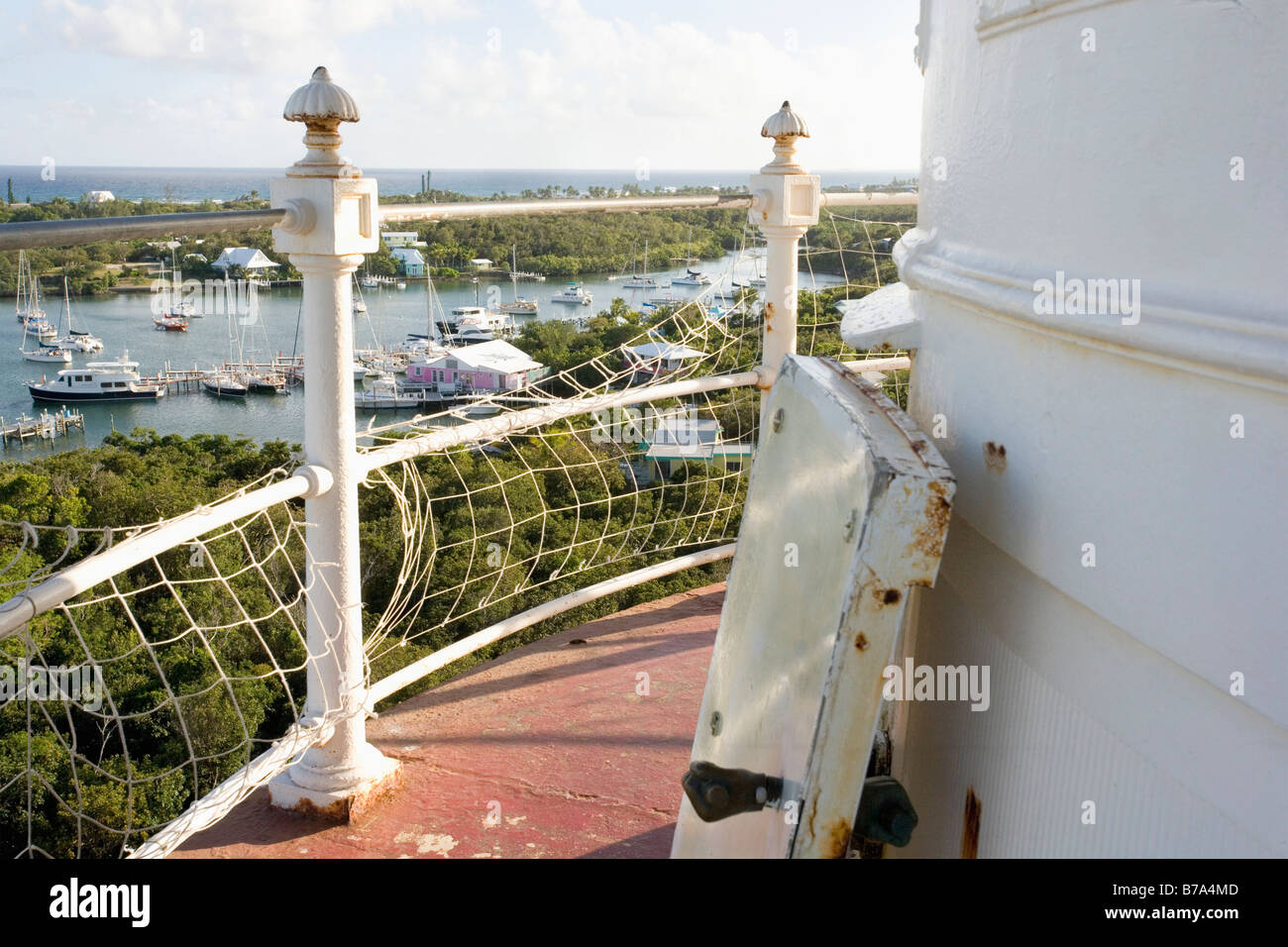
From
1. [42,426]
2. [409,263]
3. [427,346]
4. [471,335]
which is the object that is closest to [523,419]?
[427,346]

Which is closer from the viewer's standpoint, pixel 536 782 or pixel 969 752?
pixel 969 752

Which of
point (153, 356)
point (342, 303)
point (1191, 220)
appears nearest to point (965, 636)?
point (1191, 220)

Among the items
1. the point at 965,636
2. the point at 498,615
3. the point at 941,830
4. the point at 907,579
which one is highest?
the point at 907,579

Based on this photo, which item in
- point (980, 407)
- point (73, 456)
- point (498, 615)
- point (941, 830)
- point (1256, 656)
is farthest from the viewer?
point (73, 456)

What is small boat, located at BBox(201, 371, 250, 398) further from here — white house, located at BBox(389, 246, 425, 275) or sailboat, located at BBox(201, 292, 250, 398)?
white house, located at BBox(389, 246, 425, 275)

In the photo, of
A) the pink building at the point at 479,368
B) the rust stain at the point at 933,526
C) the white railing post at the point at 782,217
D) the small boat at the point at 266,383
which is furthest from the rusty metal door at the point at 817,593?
the small boat at the point at 266,383

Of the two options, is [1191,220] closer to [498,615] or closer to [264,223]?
[264,223]

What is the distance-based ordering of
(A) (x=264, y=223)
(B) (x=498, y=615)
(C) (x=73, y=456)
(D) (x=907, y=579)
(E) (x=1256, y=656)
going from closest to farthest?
(E) (x=1256, y=656) → (D) (x=907, y=579) → (A) (x=264, y=223) → (B) (x=498, y=615) → (C) (x=73, y=456)

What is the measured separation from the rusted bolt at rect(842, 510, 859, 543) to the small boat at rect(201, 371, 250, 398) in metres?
49.4

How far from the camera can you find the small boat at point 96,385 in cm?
4462

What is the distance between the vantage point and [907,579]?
4.06 feet

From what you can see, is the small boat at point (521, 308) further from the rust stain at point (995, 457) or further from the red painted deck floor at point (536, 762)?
the rust stain at point (995, 457)

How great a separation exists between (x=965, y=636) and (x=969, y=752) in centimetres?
15

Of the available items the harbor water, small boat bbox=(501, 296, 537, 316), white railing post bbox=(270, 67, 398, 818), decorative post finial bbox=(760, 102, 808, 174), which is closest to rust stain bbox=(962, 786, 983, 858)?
white railing post bbox=(270, 67, 398, 818)
